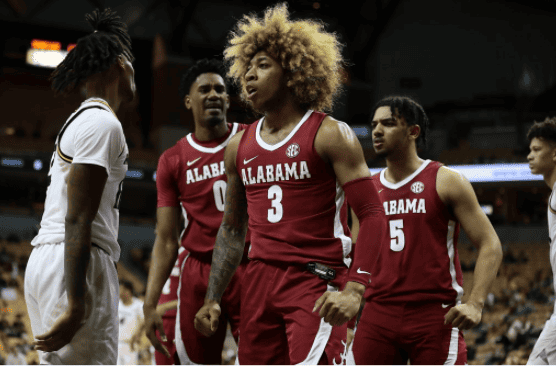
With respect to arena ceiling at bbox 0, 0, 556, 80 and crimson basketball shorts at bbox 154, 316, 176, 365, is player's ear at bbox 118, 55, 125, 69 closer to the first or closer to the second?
crimson basketball shorts at bbox 154, 316, 176, 365

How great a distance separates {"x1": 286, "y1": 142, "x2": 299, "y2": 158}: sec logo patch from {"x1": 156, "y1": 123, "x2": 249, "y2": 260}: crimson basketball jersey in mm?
1318

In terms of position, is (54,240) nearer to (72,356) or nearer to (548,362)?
(72,356)

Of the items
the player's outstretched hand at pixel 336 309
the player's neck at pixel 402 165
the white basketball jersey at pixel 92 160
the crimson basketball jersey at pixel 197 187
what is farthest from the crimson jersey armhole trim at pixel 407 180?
the white basketball jersey at pixel 92 160

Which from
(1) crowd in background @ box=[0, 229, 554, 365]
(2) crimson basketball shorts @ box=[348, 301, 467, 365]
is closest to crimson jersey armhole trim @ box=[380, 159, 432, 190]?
(2) crimson basketball shorts @ box=[348, 301, 467, 365]

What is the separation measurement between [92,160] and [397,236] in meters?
2.31

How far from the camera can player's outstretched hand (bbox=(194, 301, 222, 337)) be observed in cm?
328

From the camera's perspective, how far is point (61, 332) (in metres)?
2.53

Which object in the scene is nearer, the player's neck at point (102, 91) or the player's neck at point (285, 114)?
the player's neck at point (102, 91)

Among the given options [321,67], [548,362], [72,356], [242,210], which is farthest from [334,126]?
[548,362]

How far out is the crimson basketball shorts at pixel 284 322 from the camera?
9.64 feet

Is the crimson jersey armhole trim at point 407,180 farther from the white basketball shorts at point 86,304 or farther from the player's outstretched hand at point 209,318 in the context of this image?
the white basketball shorts at point 86,304

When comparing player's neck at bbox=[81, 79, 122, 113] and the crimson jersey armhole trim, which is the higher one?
player's neck at bbox=[81, 79, 122, 113]

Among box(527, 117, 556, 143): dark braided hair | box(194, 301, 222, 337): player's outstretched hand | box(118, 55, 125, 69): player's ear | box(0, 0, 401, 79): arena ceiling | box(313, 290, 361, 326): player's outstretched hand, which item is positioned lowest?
box(194, 301, 222, 337): player's outstretched hand

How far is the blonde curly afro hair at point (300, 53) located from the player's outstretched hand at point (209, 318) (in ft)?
4.06
